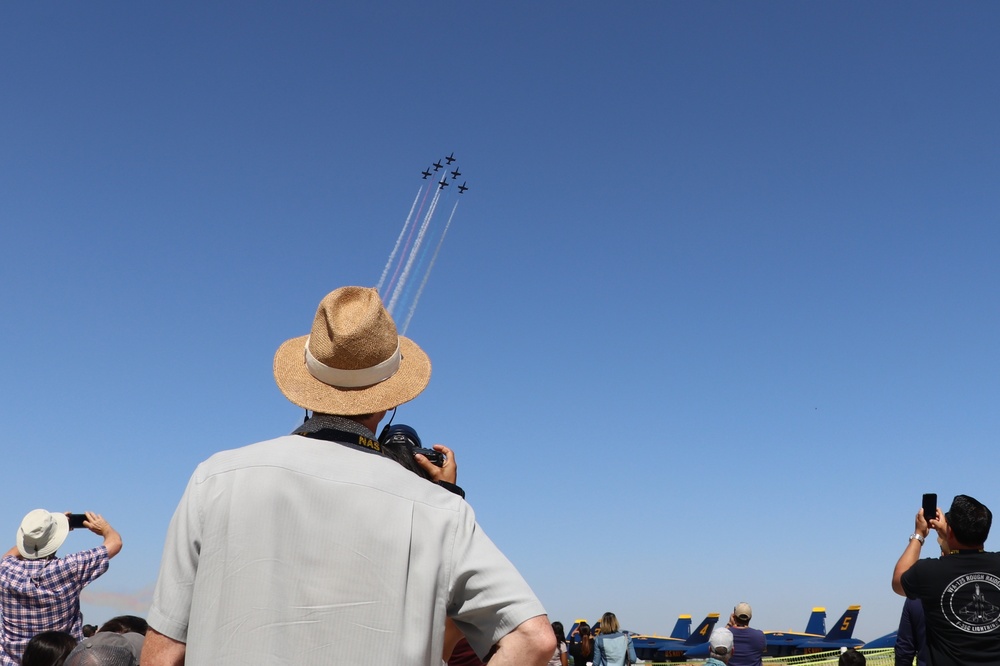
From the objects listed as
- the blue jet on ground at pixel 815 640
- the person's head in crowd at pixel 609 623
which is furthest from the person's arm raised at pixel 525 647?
the blue jet on ground at pixel 815 640

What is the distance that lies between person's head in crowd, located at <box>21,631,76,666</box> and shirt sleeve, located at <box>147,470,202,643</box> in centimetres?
356

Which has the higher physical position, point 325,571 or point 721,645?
point 325,571

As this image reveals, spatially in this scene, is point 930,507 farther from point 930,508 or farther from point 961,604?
point 961,604

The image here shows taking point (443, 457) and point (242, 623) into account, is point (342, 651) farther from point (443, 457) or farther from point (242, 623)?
point (443, 457)

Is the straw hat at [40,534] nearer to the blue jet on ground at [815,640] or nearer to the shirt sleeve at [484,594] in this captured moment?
the shirt sleeve at [484,594]

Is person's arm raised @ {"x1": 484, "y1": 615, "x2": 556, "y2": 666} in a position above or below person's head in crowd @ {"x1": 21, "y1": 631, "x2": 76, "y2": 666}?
above

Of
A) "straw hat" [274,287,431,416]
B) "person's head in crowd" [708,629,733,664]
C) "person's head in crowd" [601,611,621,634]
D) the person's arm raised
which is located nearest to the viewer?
the person's arm raised

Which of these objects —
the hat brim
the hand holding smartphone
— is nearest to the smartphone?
the hand holding smartphone

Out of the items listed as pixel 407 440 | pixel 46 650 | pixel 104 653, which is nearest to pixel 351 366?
pixel 407 440

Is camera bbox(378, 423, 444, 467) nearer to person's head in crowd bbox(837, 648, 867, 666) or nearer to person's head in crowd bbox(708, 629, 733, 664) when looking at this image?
person's head in crowd bbox(708, 629, 733, 664)

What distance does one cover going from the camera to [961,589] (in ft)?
16.1

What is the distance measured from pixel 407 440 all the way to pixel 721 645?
6.57 meters

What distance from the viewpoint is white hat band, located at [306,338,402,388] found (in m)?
2.40

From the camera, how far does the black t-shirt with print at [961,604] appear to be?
480 centimetres
